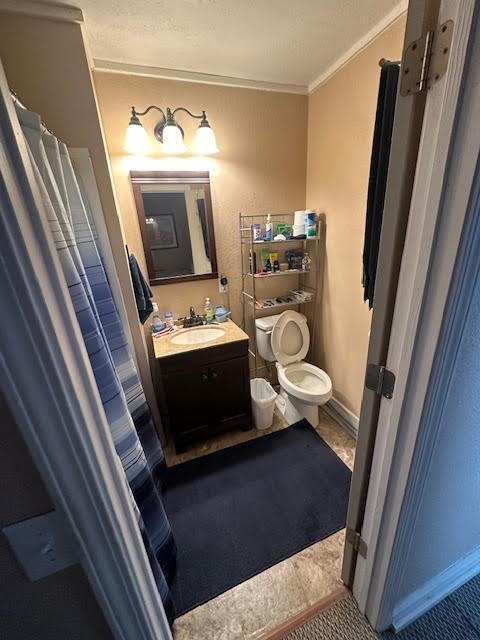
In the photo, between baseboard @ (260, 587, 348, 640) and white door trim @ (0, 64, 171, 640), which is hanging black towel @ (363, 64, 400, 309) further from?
baseboard @ (260, 587, 348, 640)

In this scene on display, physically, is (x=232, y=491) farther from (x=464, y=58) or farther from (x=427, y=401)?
(x=464, y=58)

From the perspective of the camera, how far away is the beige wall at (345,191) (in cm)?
148

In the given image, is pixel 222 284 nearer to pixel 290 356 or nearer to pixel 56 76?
pixel 290 356

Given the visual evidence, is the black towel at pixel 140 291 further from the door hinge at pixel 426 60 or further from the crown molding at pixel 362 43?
the crown molding at pixel 362 43

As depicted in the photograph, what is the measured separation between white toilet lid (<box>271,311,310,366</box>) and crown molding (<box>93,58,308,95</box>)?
1.61 metres

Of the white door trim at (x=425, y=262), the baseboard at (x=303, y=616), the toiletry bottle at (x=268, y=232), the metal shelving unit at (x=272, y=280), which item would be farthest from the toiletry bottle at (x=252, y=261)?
the baseboard at (x=303, y=616)

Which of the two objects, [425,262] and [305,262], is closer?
[425,262]

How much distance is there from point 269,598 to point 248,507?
39 cm

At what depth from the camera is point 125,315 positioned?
1476 millimetres

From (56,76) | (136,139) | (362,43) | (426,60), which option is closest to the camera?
(426,60)

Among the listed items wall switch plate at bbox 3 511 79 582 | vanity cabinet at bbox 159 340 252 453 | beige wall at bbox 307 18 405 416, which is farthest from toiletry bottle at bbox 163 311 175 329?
wall switch plate at bbox 3 511 79 582

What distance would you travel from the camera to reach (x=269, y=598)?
1136 mm

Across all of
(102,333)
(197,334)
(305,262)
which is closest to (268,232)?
(305,262)

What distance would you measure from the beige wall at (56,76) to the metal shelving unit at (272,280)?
108 centimetres
